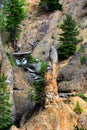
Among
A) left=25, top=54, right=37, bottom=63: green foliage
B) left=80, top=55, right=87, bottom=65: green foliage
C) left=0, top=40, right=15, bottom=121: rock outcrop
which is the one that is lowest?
left=25, top=54, right=37, bottom=63: green foliage

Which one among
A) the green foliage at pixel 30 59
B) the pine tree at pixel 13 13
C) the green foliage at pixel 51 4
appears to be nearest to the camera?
the green foliage at pixel 30 59

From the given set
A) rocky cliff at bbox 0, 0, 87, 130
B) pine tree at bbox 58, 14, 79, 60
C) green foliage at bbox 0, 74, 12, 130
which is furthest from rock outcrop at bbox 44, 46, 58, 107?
pine tree at bbox 58, 14, 79, 60

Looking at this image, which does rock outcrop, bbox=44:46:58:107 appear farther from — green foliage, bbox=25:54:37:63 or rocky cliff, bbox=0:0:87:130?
green foliage, bbox=25:54:37:63

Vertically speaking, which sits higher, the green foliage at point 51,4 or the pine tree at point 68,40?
the green foliage at point 51,4

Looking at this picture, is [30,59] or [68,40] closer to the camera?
[68,40]

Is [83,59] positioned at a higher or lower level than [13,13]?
lower

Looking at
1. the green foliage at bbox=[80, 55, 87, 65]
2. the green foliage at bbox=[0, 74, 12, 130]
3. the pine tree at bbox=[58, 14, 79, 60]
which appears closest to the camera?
the green foliage at bbox=[0, 74, 12, 130]

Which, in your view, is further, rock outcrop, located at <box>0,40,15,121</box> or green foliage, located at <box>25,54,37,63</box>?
green foliage, located at <box>25,54,37,63</box>

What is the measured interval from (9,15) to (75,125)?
3492cm

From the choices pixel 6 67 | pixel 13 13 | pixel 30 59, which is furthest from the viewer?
pixel 13 13

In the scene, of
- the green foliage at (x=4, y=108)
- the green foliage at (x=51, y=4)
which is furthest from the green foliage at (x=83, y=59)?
the green foliage at (x=51, y=4)

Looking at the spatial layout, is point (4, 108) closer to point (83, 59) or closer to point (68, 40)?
point (83, 59)

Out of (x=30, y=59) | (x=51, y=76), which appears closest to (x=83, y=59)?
(x=30, y=59)

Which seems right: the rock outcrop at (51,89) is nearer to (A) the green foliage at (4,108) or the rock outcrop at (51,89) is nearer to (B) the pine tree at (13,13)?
(A) the green foliage at (4,108)
